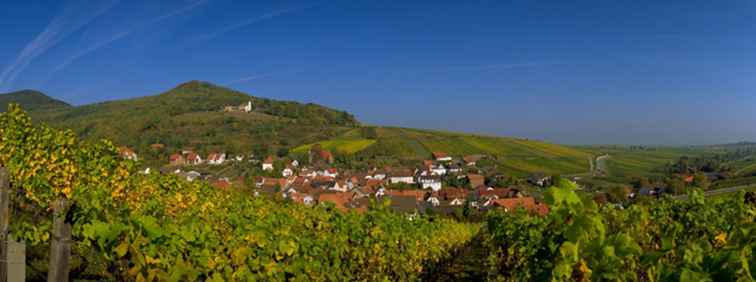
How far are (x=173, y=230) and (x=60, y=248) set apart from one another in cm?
68

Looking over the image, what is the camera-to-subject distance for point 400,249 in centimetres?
777

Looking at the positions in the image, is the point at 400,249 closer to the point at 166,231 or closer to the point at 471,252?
the point at 166,231

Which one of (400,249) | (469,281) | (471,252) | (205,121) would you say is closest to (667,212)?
(469,281)

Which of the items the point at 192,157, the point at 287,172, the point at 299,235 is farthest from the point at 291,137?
the point at 299,235

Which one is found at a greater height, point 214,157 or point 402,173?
point 214,157

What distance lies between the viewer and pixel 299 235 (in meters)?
6.25

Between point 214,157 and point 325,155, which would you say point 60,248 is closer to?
point 214,157

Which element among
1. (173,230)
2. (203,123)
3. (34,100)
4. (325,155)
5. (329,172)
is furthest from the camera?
(34,100)

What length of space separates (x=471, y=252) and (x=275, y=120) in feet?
316

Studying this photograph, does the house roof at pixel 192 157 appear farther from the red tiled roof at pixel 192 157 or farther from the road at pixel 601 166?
the road at pixel 601 166

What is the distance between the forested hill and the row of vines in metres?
74.7

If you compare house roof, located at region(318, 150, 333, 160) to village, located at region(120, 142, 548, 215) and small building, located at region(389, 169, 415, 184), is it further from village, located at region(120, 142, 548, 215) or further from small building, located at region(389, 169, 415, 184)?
small building, located at region(389, 169, 415, 184)

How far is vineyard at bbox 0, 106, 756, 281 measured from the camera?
2.12 metres

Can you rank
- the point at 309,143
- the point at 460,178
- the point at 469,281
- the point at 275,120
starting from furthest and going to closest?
the point at 275,120
the point at 309,143
the point at 460,178
the point at 469,281
